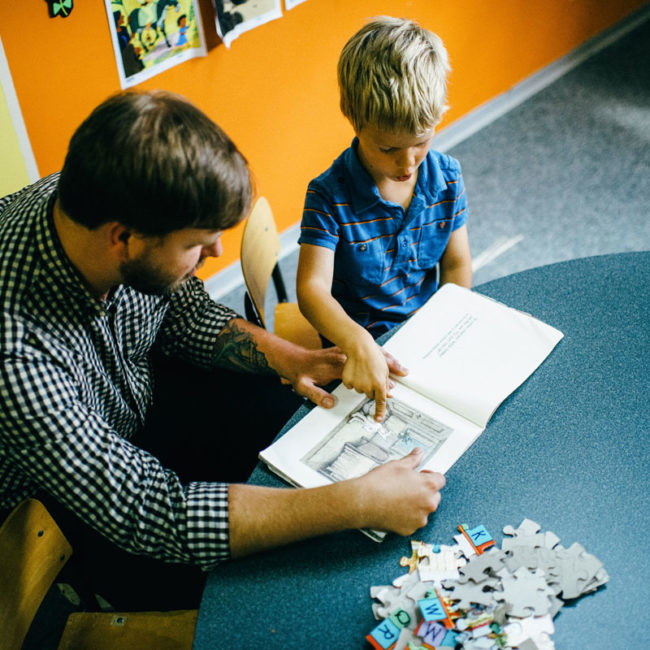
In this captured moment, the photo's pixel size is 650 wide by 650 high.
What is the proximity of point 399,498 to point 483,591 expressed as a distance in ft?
0.56

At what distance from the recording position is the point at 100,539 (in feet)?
4.07

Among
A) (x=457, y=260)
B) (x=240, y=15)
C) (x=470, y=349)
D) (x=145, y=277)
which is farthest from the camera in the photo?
(x=240, y=15)

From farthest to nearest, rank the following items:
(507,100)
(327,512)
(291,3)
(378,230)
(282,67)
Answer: (507,100)
(282,67)
(291,3)
(378,230)
(327,512)

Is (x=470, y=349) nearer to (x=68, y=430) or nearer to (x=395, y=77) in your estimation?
(x=395, y=77)

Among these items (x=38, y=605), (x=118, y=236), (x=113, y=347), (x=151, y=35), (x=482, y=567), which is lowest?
(x=38, y=605)

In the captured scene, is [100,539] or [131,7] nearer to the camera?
[100,539]

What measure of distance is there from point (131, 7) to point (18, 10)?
33 cm

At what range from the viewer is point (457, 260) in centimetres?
161

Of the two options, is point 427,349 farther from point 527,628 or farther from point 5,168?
point 5,168

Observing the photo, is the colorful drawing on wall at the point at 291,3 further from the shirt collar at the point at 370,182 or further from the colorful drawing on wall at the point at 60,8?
the shirt collar at the point at 370,182

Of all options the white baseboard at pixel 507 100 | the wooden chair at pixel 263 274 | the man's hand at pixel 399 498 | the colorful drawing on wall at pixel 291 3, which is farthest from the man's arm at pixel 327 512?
the colorful drawing on wall at pixel 291 3

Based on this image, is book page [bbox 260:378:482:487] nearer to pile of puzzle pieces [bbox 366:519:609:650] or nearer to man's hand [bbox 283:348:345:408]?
man's hand [bbox 283:348:345:408]

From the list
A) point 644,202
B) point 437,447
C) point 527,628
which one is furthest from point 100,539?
point 644,202

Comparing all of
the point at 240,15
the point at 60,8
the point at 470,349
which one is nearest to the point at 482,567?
the point at 470,349
